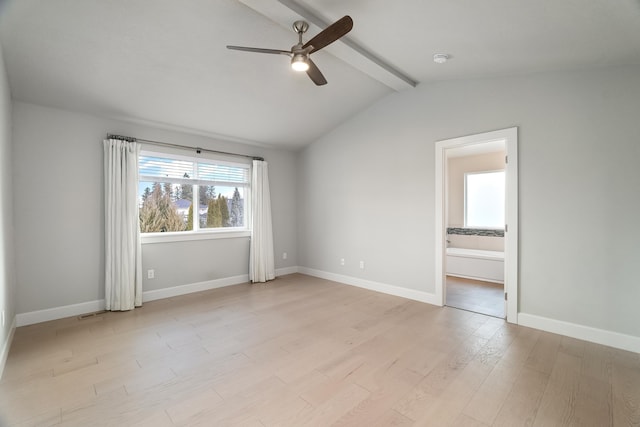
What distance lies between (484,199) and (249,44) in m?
5.50

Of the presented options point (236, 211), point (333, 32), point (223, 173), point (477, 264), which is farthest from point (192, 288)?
point (477, 264)

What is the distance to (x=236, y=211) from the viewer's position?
17.7 ft

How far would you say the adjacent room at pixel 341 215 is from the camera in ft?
7.01

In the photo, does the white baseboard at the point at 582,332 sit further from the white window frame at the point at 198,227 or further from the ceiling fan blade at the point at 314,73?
the white window frame at the point at 198,227

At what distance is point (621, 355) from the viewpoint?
104 inches

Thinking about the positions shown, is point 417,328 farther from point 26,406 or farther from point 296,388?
point 26,406

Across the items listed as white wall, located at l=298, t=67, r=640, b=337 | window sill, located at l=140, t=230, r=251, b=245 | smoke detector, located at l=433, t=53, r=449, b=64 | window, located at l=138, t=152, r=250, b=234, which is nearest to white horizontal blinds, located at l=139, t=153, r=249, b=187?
window, located at l=138, t=152, r=250, b=234

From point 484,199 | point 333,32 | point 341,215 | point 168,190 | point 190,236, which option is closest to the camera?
point 333,32

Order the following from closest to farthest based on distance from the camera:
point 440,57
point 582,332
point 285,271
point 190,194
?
point 582,332
point 440,57
point 190,194
point 285,271

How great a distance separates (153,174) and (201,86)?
1672 millimetres

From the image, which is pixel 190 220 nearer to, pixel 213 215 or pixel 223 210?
pixel 213 215

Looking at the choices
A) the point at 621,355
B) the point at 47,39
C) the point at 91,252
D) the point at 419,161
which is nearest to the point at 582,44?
the point at 419,161

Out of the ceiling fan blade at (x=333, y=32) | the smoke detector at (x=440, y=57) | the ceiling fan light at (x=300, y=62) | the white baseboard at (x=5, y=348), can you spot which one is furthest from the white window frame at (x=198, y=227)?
the smoke detector at (x=440, y=57)

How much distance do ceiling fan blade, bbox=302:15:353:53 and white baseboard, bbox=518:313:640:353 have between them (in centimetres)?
350
